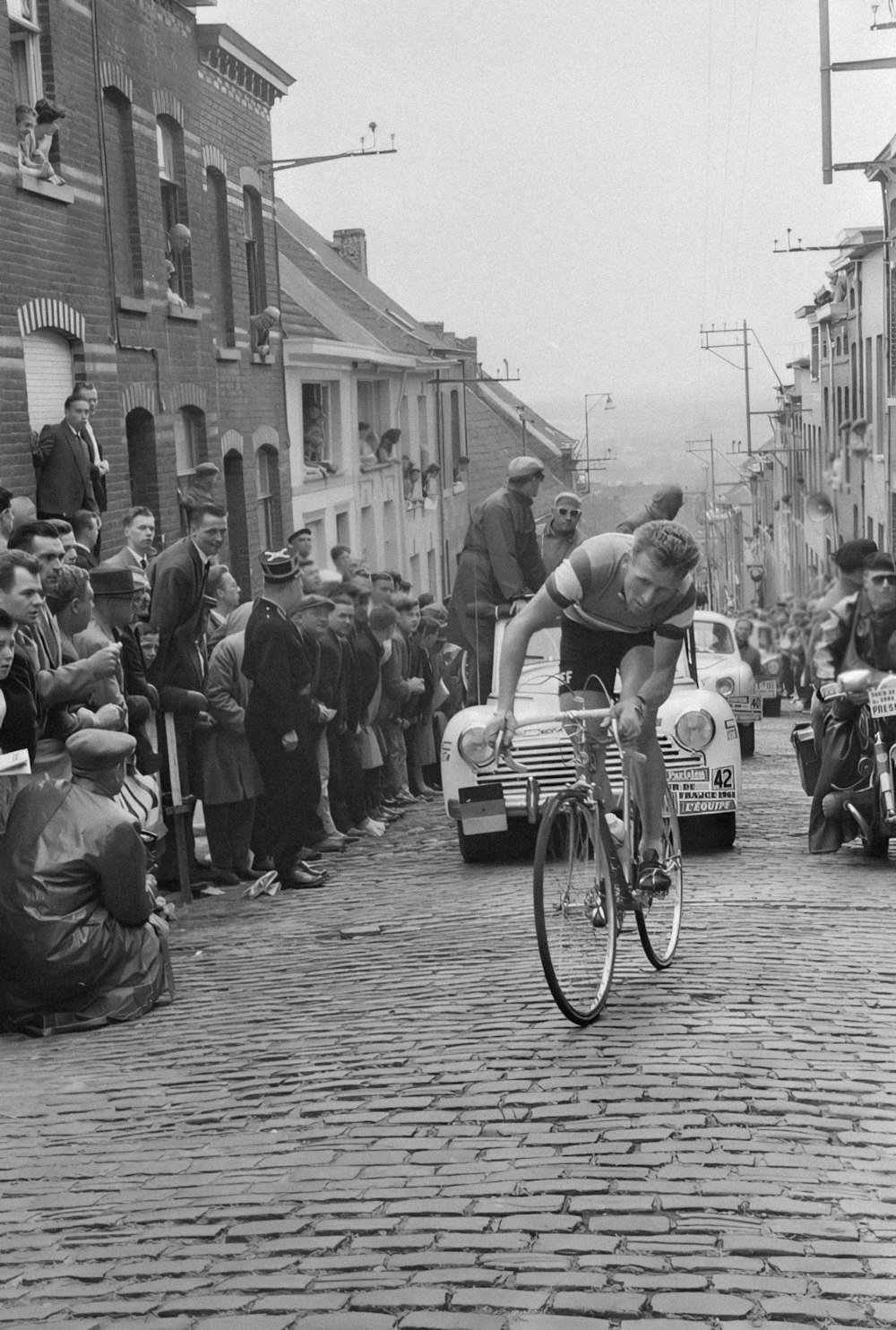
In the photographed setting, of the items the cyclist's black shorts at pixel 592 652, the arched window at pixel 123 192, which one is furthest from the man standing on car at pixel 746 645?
the cyclist's black shorts at pixel 592 652

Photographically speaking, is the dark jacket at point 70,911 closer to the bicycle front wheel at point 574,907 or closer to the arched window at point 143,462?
the bicycle front wheel at point 574,907

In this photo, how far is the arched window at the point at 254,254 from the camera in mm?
→ 24984

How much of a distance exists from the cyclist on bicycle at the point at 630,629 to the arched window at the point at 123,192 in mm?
12356

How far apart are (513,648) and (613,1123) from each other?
1958 mm

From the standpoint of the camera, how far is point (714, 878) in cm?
967

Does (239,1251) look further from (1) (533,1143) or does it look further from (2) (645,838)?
(2) (645,838)

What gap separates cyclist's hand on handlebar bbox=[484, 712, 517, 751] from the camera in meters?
5.97

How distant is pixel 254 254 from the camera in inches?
991

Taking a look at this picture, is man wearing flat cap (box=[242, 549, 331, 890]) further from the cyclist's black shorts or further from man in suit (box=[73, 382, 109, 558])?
man in suit (box=[73, 382, 109, 558])

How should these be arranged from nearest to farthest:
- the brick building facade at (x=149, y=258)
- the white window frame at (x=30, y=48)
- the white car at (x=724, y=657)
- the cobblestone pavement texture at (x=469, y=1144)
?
the cobblestone pavement texture at (x=469, y=1144) → the brick building facade at (x=149, y=258) → the white window frame at (x=30, y=48) → the white car at (x=724, y=657)

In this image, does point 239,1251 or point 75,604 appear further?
point 75,604

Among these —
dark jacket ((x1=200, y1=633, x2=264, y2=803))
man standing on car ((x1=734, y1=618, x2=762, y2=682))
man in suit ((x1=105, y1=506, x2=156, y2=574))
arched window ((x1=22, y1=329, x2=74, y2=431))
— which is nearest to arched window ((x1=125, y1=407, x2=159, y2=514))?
arched window ((x1=22, y1=329, x2=74, y2=431))

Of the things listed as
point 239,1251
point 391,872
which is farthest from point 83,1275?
point 391,872

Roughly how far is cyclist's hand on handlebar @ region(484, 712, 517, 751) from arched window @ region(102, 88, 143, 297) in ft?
42.9
